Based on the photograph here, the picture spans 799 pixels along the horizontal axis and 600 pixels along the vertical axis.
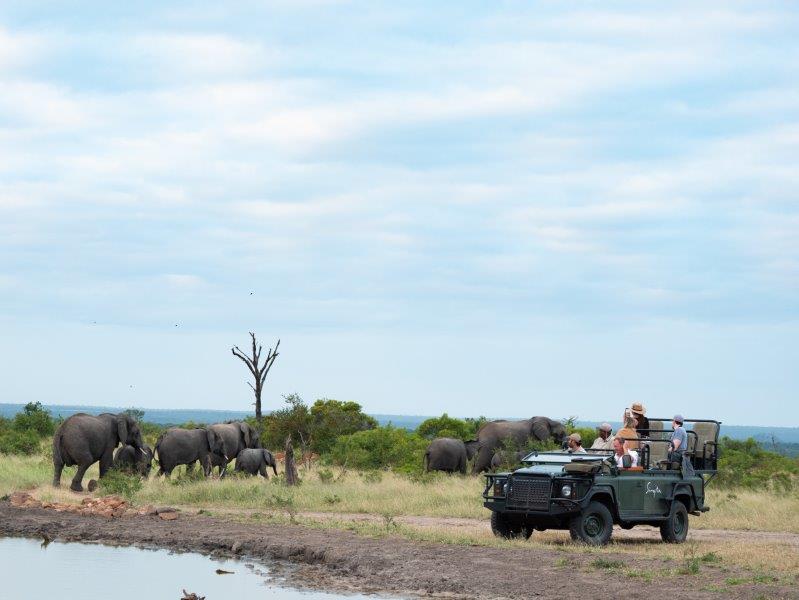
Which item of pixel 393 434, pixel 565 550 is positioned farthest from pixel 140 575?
pixel 393 434

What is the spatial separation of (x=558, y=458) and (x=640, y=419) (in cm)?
228

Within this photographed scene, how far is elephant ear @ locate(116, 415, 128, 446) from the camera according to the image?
29.4m

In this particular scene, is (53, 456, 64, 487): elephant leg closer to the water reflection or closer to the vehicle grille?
the water reflection

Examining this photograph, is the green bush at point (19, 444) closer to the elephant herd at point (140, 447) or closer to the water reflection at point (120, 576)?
the elephant herd at point (140, 447)

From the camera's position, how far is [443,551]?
692 inches

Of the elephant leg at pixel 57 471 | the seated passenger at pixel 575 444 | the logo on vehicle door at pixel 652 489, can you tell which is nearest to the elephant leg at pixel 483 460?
the elephant leg at pixel 57 471

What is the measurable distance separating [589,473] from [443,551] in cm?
230

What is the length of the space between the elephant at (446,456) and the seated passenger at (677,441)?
1518 cm

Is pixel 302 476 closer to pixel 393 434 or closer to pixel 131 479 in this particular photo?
pixel 131 479

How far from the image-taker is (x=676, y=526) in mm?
19422

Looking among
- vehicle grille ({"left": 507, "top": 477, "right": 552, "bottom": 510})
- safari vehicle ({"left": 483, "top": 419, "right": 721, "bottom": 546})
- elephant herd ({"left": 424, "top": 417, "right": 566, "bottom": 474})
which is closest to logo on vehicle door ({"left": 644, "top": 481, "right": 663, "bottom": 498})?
safari vehicle ({"left": 483, "top": 419, "right": 721, "bottom": 546})

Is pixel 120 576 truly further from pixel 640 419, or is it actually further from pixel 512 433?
pixel 512 433

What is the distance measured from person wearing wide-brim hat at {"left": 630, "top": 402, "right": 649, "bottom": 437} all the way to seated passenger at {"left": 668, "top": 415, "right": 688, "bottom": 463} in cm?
57

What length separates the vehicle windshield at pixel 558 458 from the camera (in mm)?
18297
